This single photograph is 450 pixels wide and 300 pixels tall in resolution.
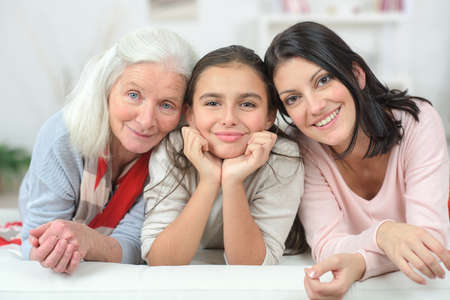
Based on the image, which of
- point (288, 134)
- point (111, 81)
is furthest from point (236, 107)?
point (111, 81)

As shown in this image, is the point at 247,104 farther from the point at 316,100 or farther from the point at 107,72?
the point at 107,72

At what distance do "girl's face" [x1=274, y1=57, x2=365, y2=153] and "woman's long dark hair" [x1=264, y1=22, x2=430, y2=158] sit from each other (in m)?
0.02

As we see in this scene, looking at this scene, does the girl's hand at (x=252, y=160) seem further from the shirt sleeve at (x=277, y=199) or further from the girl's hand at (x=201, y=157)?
the shirt sleeve at (x=277, y=199)

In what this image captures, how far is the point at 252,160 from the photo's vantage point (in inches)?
48.3

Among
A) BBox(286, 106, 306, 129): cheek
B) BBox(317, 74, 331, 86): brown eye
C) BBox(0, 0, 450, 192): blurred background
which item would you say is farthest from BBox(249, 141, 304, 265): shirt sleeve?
BBox(0, 0, 450, 192): blurred background

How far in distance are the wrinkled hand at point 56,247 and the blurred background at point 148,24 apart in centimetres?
284

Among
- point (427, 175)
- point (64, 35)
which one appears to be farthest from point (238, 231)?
point (64, 35)

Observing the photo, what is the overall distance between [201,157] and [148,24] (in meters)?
2.78

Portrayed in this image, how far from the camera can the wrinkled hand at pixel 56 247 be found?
3.30 feet

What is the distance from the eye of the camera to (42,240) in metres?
1.02

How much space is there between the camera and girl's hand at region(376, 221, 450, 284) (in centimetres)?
95

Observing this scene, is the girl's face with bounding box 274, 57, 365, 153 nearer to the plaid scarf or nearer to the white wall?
the plaid scarf

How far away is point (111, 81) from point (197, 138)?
345 mm

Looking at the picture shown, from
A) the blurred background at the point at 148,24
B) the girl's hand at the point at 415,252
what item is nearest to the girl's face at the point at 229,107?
the girl's hand at the point at 415,252
